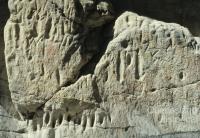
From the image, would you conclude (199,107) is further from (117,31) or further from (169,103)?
(117,31)

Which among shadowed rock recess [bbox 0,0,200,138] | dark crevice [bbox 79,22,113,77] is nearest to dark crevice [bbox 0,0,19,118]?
shadowed rock recess [bbox 0,0,200,138]

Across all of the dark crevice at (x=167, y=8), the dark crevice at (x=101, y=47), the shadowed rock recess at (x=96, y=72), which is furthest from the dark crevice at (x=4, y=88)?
the dark crevice at (x=167, y=8)

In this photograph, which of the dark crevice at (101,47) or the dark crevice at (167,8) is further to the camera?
the dark crevice at (167,8)

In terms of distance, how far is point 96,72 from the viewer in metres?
4.75

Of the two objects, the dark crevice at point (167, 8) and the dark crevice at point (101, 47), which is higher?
the dark crevice at point (167, 8)

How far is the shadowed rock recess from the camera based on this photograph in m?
4.68

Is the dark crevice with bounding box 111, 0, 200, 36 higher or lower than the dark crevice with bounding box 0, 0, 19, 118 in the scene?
higher

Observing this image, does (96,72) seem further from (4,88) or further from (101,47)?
(4,88)

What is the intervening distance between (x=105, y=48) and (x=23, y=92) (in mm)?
594

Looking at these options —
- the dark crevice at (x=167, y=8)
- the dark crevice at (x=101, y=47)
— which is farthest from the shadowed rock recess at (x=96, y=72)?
the dark crevice at (x=167, y=8)

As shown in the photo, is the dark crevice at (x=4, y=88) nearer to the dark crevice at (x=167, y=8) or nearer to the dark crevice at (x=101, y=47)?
the dark crevice at (x=101, y=47)

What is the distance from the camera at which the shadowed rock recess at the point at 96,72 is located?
4.68m

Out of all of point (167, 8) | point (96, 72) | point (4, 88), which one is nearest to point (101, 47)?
point (96, 72)

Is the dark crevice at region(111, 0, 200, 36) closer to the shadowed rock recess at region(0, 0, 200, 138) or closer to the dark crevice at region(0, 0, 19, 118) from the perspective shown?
the shadowed rock recess at region(0, 0, 200, 138)
